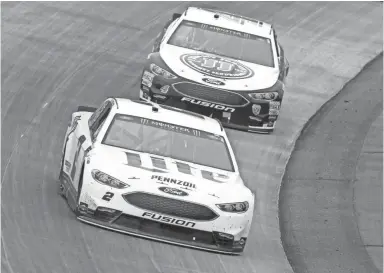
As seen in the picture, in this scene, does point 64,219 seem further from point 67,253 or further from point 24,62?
point 24,62

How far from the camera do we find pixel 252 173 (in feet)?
57.1

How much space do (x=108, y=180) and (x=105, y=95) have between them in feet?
21.1

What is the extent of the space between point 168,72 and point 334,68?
5.89 meters

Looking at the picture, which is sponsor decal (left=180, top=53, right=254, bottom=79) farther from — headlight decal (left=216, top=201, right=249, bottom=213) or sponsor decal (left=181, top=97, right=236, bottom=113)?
headlight decal (left=216, top=201, right=249, bottom=213)

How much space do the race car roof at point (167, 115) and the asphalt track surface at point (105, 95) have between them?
1325 mm

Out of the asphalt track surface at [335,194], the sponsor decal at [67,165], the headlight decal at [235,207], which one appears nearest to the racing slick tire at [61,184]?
the sponsor decal at [67,165]

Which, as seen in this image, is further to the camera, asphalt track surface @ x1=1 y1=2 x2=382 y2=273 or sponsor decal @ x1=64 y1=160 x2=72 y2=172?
sponsor decal @ x1=64 y1=160 x2=72 y2=172

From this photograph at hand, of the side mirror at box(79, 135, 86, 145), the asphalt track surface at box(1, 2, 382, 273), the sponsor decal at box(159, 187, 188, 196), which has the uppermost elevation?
the sponsor decal at box(159, 187, 188, 196)

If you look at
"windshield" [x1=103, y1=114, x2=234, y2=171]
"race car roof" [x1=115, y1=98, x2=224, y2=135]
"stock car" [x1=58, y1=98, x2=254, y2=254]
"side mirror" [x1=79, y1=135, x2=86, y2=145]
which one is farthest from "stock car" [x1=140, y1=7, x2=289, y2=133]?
"side mirror" [x1=79, y1=135, x2=86, y2=145]

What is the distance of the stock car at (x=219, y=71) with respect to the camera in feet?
60.0

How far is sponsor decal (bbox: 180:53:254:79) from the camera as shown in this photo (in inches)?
736


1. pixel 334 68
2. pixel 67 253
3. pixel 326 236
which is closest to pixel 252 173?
pixel 326 236

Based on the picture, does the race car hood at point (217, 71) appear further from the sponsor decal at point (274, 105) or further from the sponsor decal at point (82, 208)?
the sponsor decal at point (82, 208)

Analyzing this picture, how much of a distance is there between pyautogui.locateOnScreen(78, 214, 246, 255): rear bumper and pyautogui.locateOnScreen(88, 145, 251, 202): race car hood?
1.43 feet
